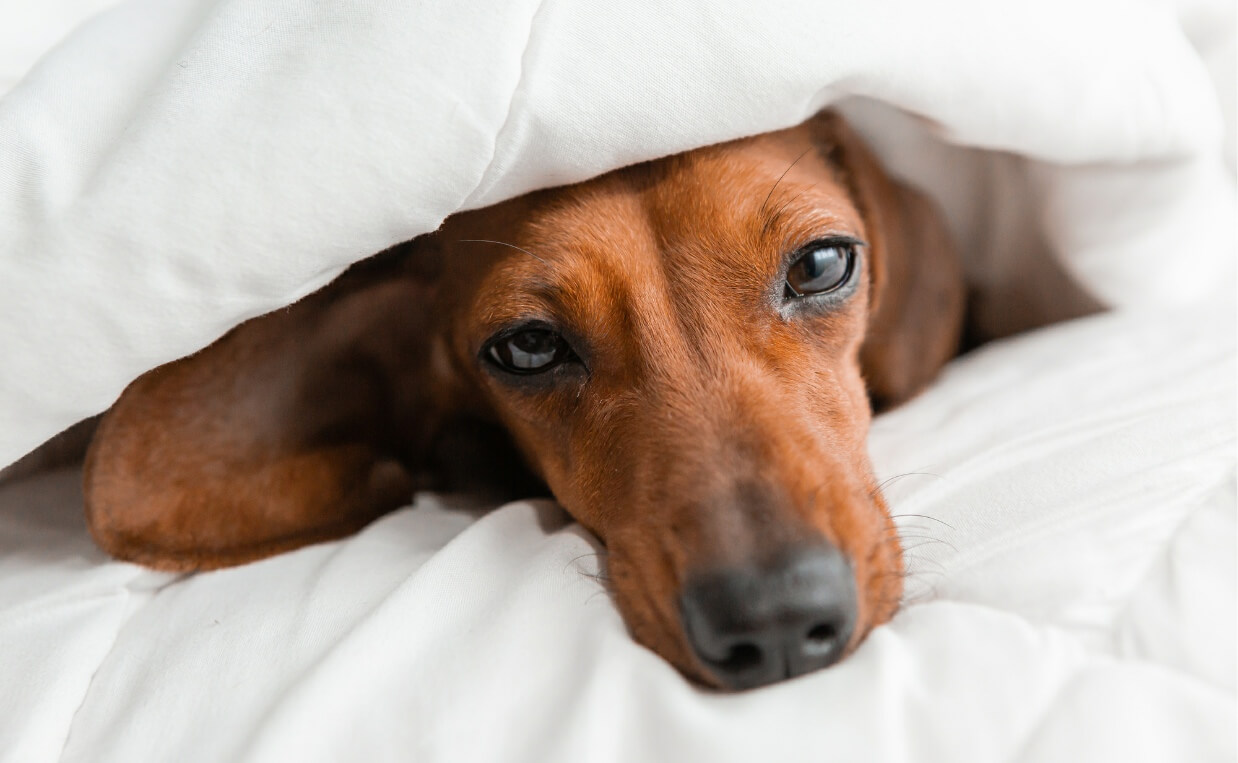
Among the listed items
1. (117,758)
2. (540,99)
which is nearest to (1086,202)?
(540,99)

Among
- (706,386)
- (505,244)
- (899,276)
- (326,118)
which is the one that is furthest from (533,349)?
(899,276)

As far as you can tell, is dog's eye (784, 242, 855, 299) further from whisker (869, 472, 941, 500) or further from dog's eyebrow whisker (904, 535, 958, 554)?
dog's eyebrow whisker (904, 535, 958, 554)

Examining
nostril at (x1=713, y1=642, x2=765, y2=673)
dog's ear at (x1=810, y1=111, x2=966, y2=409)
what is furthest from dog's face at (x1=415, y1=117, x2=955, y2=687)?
dog's ear at (x1=810, y1=111, x2=966, y2=409)

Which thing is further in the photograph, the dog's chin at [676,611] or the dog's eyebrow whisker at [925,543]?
the dog's eyebrow whisker at [925,543]

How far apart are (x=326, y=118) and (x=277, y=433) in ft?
1.85

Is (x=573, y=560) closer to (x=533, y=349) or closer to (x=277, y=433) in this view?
(x=533, y=349)

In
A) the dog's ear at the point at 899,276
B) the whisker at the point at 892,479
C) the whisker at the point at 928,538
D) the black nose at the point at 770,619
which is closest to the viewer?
the black nose at the point at 770,619

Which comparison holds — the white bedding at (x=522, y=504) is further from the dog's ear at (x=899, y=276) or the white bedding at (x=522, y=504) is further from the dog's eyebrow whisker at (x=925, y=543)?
the dog's ear at (x=899, y=276)

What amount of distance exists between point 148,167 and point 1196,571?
123 centimetres

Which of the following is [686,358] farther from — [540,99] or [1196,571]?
[1196,571]

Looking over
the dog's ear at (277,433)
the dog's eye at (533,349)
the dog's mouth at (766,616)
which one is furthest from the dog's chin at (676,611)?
the dog's ear at (277,433)

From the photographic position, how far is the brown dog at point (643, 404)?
39.3 inches

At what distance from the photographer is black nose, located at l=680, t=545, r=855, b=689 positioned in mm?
917

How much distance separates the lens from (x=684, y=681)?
916 mm
